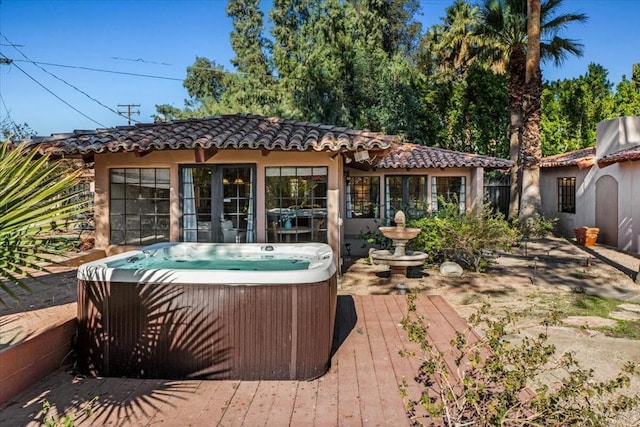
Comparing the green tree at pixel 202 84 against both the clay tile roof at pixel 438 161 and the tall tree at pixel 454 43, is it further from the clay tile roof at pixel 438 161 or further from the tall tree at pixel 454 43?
the clay tile roof at pixel 438 161

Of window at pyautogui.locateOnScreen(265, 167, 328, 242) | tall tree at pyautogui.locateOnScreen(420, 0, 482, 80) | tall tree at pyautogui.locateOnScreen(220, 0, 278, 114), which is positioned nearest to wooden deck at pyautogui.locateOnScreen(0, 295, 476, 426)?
window at pyautogui.locateOnScreen(265, 167, 328, 242)

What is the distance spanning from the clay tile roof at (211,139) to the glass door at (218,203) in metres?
0.87

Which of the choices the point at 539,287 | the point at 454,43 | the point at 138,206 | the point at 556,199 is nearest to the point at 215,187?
the point at 138,206

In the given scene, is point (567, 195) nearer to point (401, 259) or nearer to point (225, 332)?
point (401, 259)

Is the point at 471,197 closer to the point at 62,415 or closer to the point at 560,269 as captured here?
the point at 560,269

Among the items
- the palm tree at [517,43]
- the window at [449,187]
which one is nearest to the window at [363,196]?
the window at [449,187]

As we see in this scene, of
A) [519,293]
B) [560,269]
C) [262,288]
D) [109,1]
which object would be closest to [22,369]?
[262,288]

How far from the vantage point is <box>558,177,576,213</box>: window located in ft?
56.7

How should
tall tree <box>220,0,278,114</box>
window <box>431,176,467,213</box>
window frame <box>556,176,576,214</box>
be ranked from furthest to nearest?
tall tree <box>220,0,278,114</box> < window frame <box>556,176,576,214</box> < window <box>431,176,467,213</box>

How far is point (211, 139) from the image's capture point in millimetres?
8203

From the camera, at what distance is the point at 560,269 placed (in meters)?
10.8

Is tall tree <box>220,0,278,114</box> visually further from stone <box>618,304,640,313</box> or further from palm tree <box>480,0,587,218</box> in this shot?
stone <box>618,304,640,313</box>

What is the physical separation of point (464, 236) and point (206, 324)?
7.07 meters

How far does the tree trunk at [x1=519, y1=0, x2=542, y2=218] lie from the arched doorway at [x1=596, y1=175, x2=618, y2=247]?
1966 mm
